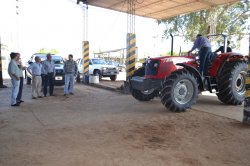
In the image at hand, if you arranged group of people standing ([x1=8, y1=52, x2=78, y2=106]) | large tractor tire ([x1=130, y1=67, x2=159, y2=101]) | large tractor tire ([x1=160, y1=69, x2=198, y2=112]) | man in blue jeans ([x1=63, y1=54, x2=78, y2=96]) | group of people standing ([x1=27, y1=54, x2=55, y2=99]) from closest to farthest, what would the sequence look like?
1. large tractor tire ([x1=160, y1=69, x2=198, y2=112])
2. group of people standing ([x1=8, y1=52, x2=78, y2=106])
3. large tractor tire ([x1=130, y1=67, x2=159, y2=101])
4. group of people standing ([x1=27, y1=54, x2=55, y2=99])
5. man in blue jeans ([x1=63, y1=54, x2=78, y2=96])

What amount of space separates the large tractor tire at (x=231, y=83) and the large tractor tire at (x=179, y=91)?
4.10 ft

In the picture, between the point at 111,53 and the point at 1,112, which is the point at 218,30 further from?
the point at 1,112

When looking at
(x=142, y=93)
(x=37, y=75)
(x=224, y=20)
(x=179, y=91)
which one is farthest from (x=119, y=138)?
(x=224, y=20)

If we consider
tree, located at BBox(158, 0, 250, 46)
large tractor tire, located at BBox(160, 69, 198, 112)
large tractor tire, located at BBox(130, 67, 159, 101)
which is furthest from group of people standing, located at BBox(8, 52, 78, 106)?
tree, located at BBox(158, 0, 250, 46)

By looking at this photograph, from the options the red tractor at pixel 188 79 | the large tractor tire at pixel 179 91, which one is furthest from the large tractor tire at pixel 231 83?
the large tractor tire at pixel 179 91

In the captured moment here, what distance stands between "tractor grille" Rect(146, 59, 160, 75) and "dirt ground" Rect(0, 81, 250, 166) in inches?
42.8

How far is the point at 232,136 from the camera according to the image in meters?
5.70

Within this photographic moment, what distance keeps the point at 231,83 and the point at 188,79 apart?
1.68 metres

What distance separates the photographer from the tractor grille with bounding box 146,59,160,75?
8.63 m

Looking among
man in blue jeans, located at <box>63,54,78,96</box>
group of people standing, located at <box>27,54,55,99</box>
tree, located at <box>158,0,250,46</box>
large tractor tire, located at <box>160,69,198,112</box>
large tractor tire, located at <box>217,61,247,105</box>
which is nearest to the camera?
large tractor tire, located at <box>160,69,198,112</box>

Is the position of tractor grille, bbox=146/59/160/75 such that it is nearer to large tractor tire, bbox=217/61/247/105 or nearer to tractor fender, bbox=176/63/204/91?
tractor fender, bbox=176/63/204/91

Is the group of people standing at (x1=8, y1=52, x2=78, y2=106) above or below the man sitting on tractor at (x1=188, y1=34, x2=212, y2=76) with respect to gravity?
below

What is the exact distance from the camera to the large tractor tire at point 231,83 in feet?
28.9

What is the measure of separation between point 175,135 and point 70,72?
7.17 metres
